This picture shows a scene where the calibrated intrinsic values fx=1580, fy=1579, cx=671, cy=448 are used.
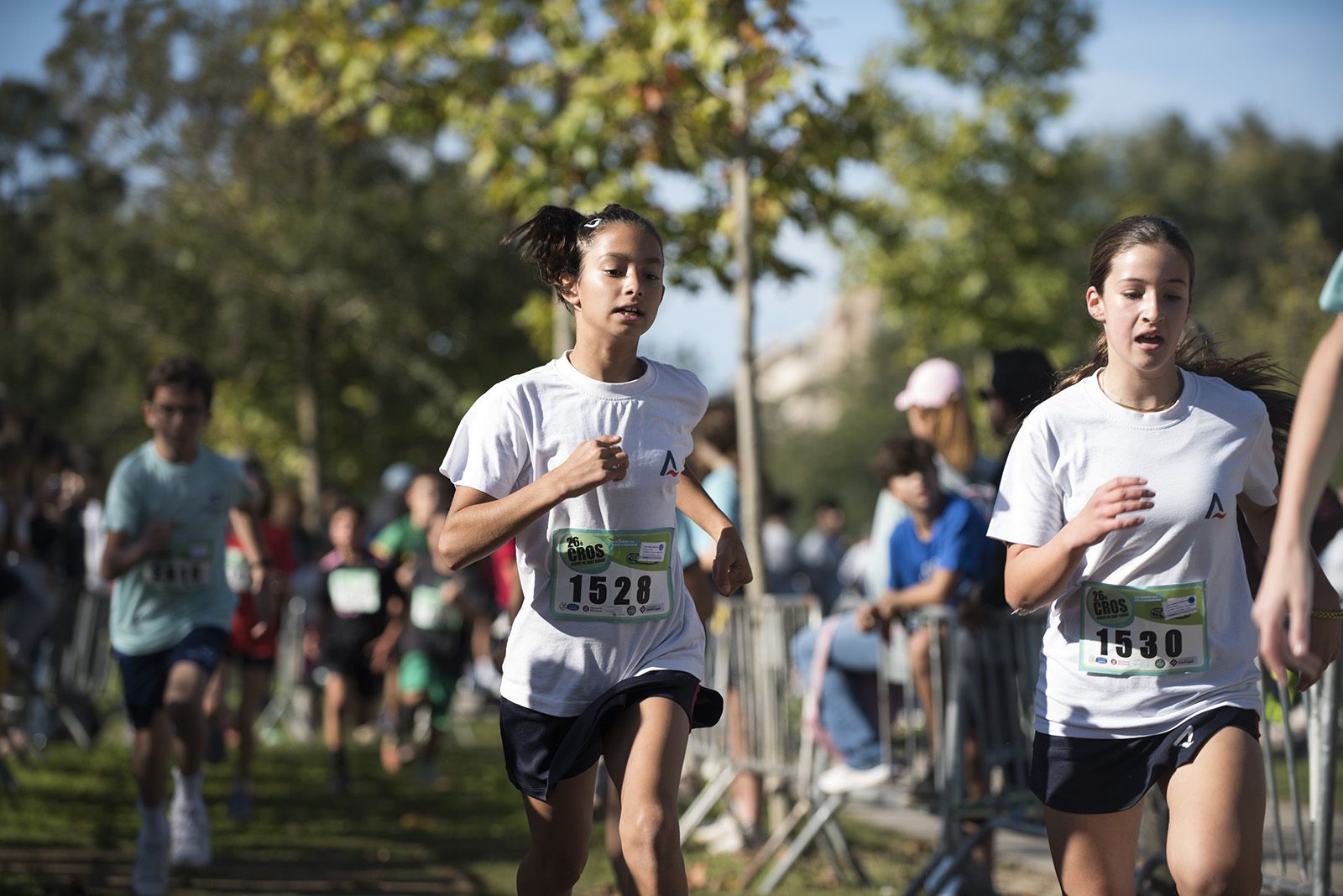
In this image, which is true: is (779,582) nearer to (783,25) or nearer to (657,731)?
(783,25)

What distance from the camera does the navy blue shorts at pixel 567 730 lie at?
3.96 metres

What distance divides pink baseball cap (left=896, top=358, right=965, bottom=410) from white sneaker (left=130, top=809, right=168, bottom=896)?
3561mm

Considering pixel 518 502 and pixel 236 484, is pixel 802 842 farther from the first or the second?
pixel 518 502

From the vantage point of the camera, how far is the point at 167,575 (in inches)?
261

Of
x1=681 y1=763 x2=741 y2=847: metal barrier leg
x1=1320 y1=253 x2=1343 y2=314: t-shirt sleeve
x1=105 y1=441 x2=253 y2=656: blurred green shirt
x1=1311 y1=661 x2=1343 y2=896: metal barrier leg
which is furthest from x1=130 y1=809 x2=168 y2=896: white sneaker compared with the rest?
x1=1320 y1=253 x2=1343 y2=314: t-shirt sleeve

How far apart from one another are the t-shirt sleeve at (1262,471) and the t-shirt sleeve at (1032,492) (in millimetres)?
440

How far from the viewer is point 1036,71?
947 inches

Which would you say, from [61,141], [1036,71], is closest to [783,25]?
[1036,71]

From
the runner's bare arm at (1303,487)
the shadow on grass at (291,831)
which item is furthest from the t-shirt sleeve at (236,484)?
the runner's bare arm at (1303,487)

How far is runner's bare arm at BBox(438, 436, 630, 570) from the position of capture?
3.64 m

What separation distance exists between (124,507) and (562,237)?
308 cm

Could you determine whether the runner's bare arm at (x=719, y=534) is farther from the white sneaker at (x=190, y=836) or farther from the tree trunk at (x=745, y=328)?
the tree trunk at (x=745, y=328)

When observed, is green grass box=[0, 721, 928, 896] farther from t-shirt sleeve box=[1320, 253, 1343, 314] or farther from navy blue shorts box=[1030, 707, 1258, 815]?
t-shirt sleeve box=[1320, 253, 1343, 314]

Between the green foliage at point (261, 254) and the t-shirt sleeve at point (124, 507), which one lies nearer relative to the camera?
the t-shirt sleeve at point (124, 507)
